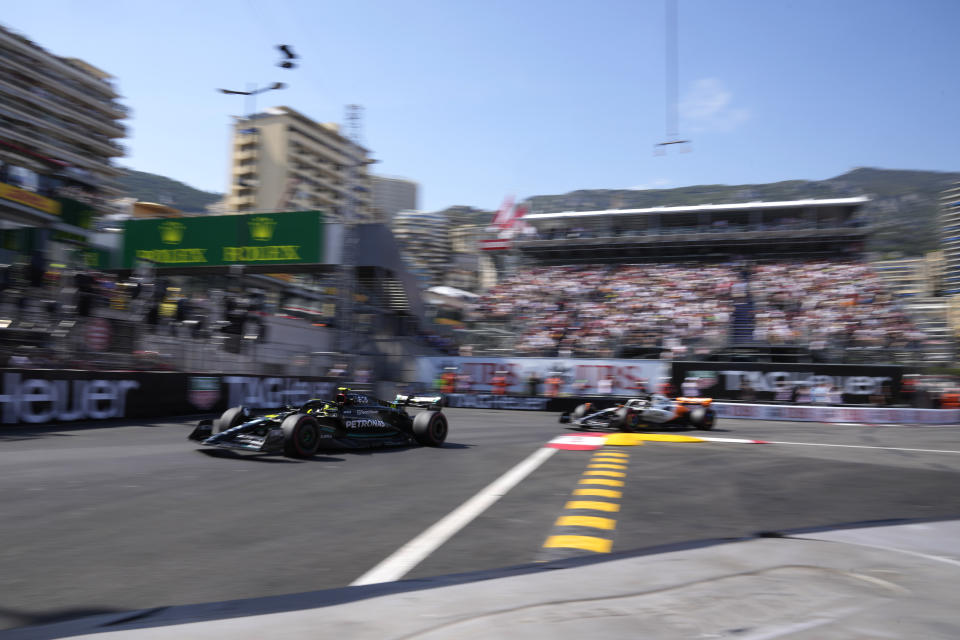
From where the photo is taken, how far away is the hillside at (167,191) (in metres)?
170

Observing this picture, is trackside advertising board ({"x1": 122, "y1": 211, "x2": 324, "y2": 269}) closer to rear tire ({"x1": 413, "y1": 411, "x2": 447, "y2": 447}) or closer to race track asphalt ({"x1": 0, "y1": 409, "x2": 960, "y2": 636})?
race track asphalt ({"x1": 0, "y1": 409, "x2": 960, "y2": 636})

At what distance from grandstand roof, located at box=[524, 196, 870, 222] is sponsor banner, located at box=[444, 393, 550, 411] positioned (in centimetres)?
2050

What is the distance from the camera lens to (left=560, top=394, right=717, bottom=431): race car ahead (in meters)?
16.0

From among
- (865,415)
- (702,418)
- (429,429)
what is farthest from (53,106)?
(865,415)

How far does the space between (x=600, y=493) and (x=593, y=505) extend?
2.52 feet

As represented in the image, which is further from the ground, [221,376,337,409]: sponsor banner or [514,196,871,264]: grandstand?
[514,196,871,264]: grandstand

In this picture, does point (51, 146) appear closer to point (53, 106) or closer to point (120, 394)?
point (53, 106)

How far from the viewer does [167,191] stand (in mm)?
180500

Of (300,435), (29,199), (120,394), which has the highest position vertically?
(29,199)

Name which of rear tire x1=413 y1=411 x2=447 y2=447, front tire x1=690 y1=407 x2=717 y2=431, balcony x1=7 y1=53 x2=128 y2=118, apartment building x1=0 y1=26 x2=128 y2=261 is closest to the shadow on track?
rear tire x1=413 y1=411 x2=447 y2=447

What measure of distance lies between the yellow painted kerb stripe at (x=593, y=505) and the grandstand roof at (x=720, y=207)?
128ft

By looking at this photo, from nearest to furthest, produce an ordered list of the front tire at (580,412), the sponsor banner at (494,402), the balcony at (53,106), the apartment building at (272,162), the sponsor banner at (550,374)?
the front tire at (580,412)
the sponsor banner at (550,374)
the sponsor banner at (494,402)
the balcony at (53,106)
the apartment building at (272,162)

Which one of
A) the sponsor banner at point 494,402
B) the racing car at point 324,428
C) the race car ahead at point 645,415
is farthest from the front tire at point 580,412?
the sponsor banner at point 494,402

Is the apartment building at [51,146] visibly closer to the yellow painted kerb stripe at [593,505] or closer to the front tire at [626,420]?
the front tire at [626,420]
